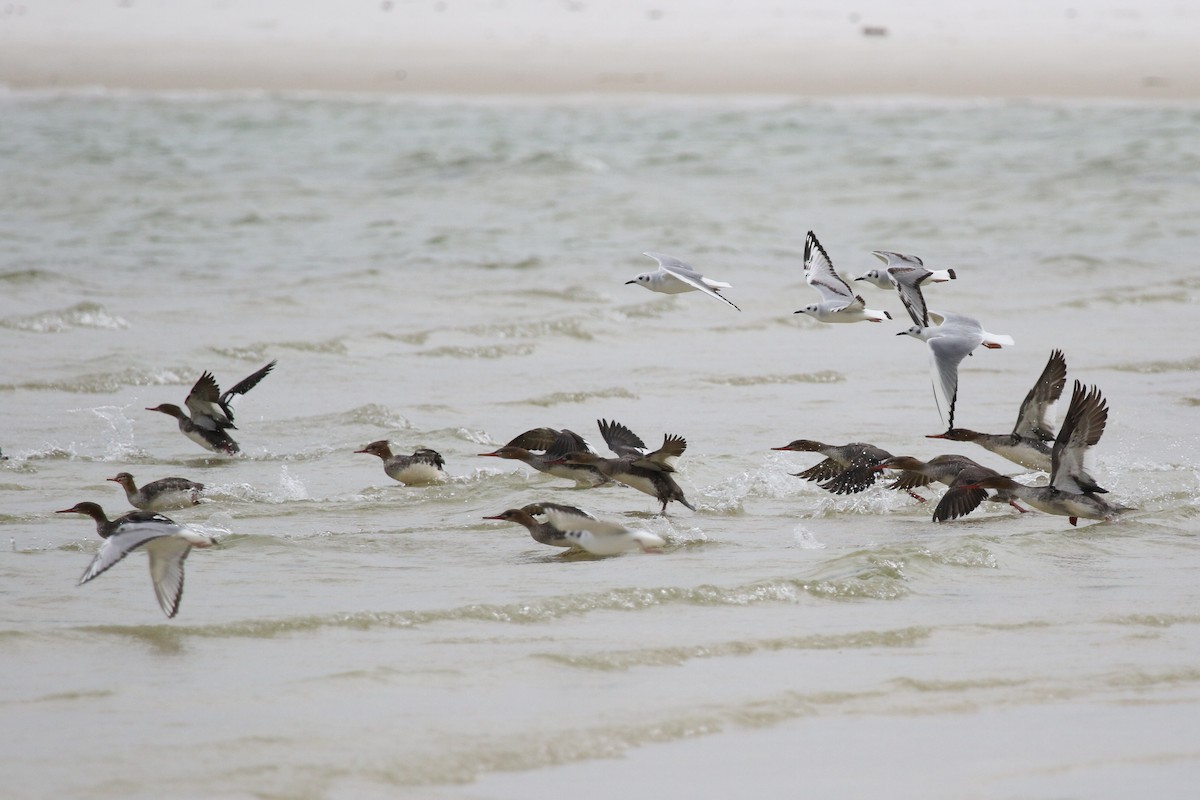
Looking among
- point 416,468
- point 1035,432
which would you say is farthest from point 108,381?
point 1035,432

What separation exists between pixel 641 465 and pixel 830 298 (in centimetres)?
278

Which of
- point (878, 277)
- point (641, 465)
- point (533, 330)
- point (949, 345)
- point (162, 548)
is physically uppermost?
point (878, 277)

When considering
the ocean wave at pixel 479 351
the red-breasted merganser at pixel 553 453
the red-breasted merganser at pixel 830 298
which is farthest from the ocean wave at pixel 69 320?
the red-breasted merganser at pixel 830 298

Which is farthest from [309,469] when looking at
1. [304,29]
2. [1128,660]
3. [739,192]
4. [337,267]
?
[304,29]

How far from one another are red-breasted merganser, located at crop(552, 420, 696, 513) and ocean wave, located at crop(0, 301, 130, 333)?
286 inches

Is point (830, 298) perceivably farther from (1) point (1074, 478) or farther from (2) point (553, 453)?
(1) point (1074, 478)

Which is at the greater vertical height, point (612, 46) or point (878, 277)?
point (612, 46)

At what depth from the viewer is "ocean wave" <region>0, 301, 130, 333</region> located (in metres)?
14.7

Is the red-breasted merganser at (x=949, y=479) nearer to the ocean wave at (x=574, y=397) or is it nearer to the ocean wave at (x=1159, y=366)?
the ocean wave at (x=574, y=397)

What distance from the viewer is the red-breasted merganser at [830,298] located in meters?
10.6

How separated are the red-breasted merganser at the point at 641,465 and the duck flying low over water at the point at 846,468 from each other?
0.86 meters

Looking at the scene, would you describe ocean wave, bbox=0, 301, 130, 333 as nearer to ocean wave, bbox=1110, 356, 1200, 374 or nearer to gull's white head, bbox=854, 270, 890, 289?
gull's white head, bbox=854, 270, 890, 289

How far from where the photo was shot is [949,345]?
9.86m

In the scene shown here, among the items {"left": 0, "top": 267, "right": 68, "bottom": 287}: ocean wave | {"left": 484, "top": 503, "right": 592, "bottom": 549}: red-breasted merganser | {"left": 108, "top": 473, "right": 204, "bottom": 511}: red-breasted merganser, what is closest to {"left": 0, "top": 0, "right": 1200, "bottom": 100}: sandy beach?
{"left": 0, "top": 267, "right": 68, "bottom": 287}: ocean wave
